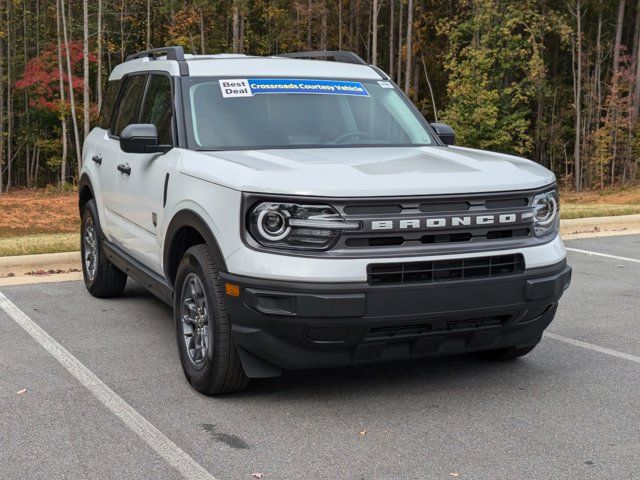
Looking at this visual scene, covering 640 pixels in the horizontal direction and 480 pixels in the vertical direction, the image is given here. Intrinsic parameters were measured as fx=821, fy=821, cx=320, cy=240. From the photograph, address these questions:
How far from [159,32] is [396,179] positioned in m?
44.3

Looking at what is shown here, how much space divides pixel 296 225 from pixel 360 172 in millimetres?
486

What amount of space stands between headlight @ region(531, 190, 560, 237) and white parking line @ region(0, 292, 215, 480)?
2277mm

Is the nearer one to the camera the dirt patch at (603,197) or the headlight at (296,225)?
the headlight at (296,225)

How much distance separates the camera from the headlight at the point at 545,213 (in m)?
4.63

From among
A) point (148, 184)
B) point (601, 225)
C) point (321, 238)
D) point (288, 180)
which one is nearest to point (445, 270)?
point (321, 238)

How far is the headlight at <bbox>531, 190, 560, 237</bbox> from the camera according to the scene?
4.63 m

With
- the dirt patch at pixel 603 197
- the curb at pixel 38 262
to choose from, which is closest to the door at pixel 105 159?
the curb at pixel 38 262

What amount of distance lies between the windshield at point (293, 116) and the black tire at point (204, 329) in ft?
2.83

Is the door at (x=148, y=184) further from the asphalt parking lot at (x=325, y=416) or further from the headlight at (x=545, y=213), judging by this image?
the headlight at (x=545, y=213)

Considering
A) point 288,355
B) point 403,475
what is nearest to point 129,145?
point 288,355

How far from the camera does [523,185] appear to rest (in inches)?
178

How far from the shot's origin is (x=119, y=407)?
4.57m

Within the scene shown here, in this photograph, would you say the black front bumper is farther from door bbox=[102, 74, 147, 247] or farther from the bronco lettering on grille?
door bbox=[102, 74, 147, 247]

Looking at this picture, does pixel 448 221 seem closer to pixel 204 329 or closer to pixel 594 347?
pixel 204 329
